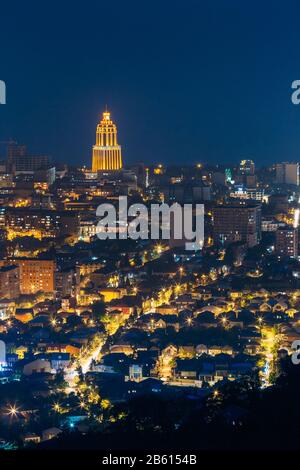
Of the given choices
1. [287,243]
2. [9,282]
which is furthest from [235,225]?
[9,282]

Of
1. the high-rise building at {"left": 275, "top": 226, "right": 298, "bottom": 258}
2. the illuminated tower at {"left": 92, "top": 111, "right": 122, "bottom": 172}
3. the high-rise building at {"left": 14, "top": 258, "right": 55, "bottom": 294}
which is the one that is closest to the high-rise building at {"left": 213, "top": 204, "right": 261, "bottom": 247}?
the high-rise building at {"left": 275, "top": 226, "right": 298, "bottom": 258}

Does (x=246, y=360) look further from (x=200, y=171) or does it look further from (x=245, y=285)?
(x=200, y=171)

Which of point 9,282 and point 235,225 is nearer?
point 9,282

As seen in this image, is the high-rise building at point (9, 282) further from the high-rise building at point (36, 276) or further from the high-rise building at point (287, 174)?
the high-rise building at point (287, 174)

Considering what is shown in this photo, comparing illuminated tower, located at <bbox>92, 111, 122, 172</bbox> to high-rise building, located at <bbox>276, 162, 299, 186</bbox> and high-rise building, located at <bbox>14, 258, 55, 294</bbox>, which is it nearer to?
high-rise building, located at <bbox>276, 162, 299, 186</bbox>

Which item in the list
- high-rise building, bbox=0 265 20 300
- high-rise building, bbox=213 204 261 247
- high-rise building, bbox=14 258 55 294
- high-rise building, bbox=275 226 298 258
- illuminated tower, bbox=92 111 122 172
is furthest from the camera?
illuminated tower, bbox=92 111 122 172

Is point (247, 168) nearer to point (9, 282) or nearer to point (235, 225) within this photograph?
point (235, 225)
